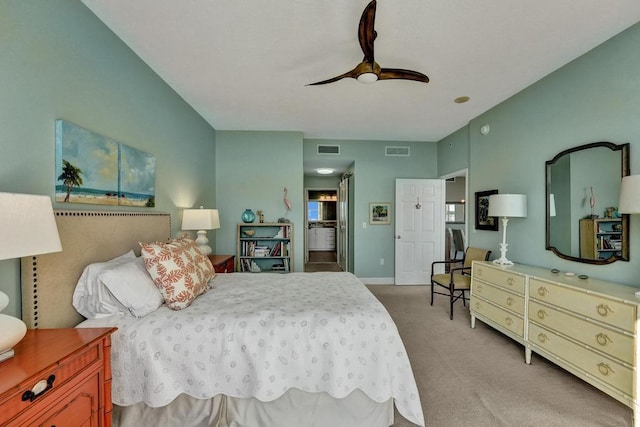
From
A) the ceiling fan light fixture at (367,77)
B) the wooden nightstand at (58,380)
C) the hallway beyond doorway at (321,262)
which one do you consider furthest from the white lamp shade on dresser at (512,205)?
the hallway beyond doorway at (321,262)

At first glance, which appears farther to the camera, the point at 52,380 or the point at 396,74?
the point at 396,74

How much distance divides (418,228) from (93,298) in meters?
4.70

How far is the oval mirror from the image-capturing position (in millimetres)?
2135

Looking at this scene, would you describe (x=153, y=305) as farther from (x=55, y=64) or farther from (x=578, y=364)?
(x=578, y=364)

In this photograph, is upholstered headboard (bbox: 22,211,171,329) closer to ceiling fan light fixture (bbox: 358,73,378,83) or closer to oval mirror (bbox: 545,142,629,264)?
ceiling fan light fixture (bbox: 358,73,378,83)

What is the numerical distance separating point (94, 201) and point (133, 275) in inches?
25.4

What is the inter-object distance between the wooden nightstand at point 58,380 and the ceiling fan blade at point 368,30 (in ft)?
7.22

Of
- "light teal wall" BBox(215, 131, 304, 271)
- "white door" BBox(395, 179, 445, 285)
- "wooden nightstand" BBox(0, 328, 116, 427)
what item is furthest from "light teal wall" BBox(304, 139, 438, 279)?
"wooden nightstand" BBox(0, 328, 116, 427)

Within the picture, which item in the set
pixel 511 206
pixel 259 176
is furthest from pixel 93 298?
pixel 511 206

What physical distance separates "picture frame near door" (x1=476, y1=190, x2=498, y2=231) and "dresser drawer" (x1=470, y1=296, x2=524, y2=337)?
1.07m

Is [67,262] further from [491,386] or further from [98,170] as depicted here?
[491,386]

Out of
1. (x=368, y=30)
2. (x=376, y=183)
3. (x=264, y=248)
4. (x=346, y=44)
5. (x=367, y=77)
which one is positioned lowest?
(x=264, y=248)

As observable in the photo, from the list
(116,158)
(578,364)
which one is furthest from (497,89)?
(116,158)

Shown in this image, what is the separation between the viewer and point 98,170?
1.92 m
